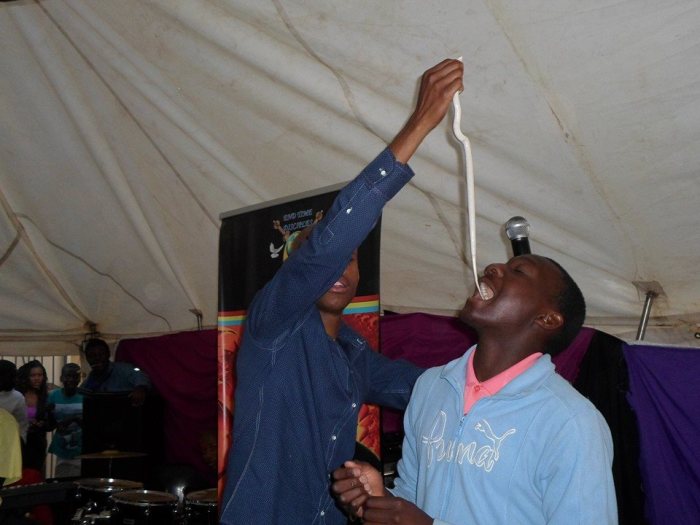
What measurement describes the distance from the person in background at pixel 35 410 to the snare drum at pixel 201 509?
2.34 m

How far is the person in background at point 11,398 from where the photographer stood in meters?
5.30

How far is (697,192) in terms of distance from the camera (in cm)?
234

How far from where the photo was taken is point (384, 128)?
287 cm

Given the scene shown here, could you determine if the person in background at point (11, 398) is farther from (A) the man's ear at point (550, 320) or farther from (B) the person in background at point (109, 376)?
(A) the man's ear at point (550, 320)

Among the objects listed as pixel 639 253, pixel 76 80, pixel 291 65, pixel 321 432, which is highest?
pixel 76 80

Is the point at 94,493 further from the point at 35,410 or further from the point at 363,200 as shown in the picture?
the point at 363,200

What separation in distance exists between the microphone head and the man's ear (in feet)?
1.29

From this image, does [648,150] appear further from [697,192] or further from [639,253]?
[639,253]

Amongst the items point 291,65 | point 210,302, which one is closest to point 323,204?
point 291,65

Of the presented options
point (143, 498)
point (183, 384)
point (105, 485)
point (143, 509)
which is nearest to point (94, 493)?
point (105, 485)

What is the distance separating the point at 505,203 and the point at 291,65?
97 cm

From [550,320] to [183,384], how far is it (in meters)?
4.68

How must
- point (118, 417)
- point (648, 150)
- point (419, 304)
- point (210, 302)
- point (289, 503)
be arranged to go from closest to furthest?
point (289, 503) → point (648, 150) → point (419, 304) → point (210, 302) → point (118, 417)

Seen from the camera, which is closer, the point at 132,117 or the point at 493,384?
the point at 493,384
